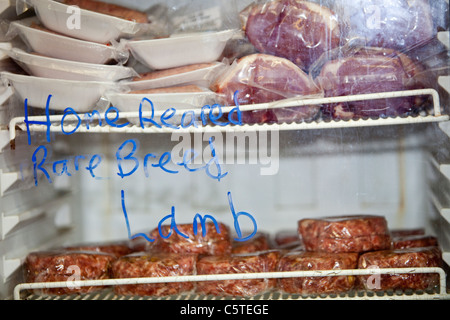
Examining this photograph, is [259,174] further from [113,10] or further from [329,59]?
[113,10]

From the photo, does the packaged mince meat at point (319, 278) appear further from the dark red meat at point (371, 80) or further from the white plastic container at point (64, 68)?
the white plastic container at point (64, 68)

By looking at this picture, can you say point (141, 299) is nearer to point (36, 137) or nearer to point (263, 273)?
point (263, 273)

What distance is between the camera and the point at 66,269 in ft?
4.30

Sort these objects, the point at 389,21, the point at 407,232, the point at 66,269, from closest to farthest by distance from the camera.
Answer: the point at 389,21
the point at 66,269
the point at 407,232

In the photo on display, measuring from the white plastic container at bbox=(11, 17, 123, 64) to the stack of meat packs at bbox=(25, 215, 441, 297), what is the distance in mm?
523

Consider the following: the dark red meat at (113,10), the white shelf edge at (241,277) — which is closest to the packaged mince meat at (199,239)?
the white shelf edge at (241,277)

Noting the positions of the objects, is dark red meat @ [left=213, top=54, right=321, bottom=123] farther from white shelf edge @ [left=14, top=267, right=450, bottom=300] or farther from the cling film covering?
white shelf edge @ [left=14, top=267, right=450, bottom=300]

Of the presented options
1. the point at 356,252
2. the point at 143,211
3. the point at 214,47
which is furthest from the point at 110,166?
the point at 356,252

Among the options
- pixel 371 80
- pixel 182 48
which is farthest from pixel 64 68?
pixel 371 80

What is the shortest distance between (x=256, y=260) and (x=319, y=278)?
0.18 meters

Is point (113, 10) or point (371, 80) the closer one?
point (371, 80)

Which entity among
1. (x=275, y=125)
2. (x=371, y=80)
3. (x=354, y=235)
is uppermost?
(x=371, y=80)

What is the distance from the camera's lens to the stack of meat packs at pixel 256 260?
1.24 m
